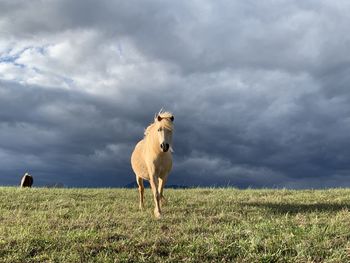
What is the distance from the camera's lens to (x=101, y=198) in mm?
16953

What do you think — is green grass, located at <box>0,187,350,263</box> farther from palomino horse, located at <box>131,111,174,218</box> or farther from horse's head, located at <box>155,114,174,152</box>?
horse's head, located at <box>155,114,174,152</box>

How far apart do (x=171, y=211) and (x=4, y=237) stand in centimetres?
533

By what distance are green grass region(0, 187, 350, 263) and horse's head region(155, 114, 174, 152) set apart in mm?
1925

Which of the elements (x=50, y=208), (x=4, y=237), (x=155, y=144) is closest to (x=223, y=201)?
(x=155, y=144)

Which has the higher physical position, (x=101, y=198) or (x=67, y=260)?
(x=101, y=198)

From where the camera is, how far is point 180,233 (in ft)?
30.5

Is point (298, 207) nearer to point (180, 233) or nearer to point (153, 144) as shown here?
point (153, 144)

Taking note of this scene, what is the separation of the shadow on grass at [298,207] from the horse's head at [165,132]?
3791mm

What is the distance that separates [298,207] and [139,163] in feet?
17.9

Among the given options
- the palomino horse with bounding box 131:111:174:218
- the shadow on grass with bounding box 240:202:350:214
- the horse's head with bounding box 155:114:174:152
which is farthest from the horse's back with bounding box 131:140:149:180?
the shadow on grass with bounding box 240:202:350:214

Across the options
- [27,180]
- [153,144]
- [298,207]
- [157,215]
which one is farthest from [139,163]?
[27,180]

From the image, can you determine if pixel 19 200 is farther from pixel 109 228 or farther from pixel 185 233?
pixel 185 233

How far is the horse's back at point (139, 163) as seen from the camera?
14.9m

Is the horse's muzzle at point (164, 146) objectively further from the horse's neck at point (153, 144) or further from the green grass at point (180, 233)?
the green grass at point (180, 233)
